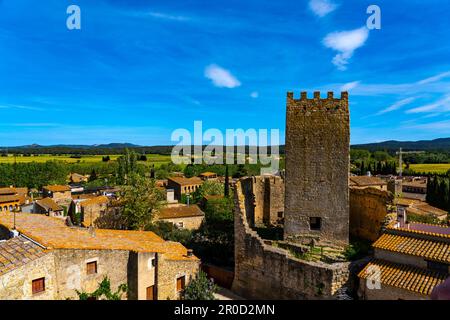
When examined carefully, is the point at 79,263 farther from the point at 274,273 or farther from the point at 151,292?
the point at 274,273

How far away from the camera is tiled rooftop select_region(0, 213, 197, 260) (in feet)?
50.5

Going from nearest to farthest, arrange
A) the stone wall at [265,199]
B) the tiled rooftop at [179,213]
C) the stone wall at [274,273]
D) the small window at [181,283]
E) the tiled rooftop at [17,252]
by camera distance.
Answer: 1. the tiled rooftop at [17,252]
2. the stone wall at [274,273]
3. the small window at [181,283]
4. the stone wall at [265,199]
5. the tiled rooftop at [179,213]

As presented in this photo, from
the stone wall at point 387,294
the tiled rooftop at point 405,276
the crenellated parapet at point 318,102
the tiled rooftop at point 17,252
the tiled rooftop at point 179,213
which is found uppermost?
the crenellated parapet at point 318,102

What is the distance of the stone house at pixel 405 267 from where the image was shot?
1189 cm

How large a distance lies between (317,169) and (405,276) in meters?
6.88

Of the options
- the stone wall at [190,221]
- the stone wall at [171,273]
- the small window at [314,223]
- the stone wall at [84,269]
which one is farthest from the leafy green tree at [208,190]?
the stone wall at [84,269]

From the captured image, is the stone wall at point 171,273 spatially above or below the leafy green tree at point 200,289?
above

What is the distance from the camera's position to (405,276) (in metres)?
12.5

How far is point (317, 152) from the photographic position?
1758 centimetres

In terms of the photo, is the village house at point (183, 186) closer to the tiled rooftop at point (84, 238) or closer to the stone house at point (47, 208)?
the stone house at point (47, 208)

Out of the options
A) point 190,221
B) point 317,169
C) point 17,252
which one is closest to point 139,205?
point 190,221

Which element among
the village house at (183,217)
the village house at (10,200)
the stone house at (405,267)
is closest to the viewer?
the stone house at (405,267)
